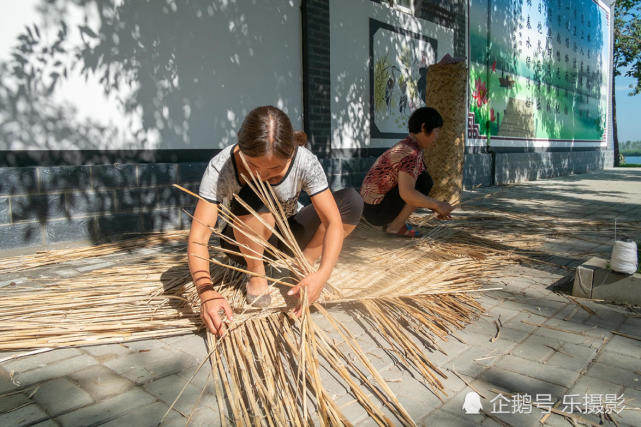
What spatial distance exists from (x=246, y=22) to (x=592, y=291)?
417cm

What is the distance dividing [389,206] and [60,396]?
277cm

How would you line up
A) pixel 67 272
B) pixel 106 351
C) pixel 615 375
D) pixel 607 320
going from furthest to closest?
pixel 67 272 < pixel 607 320 < pixel 106 351 < pixel 615 375

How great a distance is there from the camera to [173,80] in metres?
4.45

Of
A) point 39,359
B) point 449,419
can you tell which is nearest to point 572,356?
point 449,419

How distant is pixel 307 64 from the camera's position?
18.5 ft

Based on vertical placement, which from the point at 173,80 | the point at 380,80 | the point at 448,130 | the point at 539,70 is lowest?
the point at 448,130

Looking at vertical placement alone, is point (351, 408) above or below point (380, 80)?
below

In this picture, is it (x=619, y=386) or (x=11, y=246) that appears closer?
(x=619, y=386)

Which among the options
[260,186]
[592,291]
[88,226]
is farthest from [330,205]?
[88,226]

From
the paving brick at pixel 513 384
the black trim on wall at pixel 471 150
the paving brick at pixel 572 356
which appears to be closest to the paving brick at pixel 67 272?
the paving brick at pixel 513 384

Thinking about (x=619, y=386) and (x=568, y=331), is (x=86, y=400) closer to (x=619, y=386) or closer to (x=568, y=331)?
(x=619, y=386)

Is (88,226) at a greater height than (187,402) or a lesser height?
greater

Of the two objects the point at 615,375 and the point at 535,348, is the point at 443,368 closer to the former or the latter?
the point at 535,348

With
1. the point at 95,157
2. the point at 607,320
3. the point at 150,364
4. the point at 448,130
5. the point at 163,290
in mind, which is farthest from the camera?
the point at 448,130
